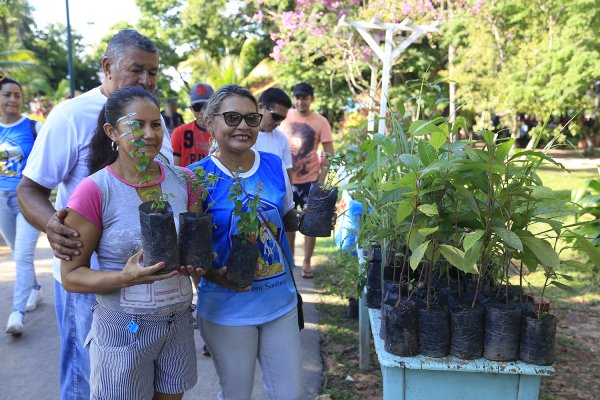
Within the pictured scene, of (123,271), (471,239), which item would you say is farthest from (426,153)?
(123,271)

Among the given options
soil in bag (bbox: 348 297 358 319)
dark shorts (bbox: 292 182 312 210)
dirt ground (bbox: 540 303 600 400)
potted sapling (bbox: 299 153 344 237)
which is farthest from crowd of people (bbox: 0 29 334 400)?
dark shorts (bbox: 292 182 312 210)

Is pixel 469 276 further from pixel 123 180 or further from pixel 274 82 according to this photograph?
pixel 274 82

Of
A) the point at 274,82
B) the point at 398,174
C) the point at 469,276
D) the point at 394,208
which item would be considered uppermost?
the point at 274,82

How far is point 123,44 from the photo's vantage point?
2230mm

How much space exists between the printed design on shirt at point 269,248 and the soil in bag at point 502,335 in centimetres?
88

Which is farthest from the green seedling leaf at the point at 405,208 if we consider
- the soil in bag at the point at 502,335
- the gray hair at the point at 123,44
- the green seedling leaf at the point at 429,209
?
the gray hair at the point at 123,44

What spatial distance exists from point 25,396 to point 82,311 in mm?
1536

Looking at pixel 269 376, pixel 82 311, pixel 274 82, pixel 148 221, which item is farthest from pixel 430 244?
pixel 274 82

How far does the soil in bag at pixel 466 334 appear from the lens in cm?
199

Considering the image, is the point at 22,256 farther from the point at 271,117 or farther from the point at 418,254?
the point at 418,254

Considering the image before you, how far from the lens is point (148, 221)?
1.63 metres

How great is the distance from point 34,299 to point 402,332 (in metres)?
3.82

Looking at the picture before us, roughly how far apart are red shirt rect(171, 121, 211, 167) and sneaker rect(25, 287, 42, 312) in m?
1.87

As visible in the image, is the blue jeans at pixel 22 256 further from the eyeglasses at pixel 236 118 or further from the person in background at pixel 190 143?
the eyeglasses at pixel 236 118
